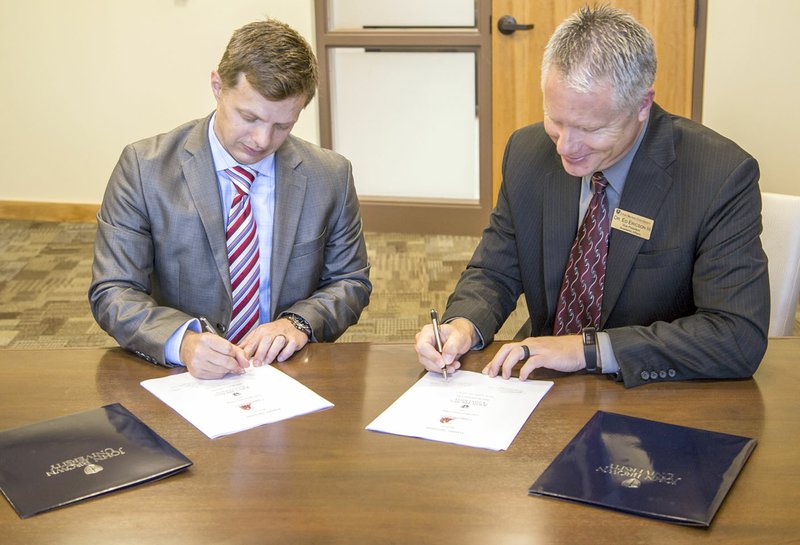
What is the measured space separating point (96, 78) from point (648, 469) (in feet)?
18.2

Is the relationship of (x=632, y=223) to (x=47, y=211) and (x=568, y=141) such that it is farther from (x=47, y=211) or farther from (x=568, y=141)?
(x=47, y=211)

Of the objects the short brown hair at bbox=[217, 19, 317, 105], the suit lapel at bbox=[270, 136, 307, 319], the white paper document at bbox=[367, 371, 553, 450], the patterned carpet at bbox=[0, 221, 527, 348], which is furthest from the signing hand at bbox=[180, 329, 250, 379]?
the patterned carpet at bbox=[0, 221, 527, 348]

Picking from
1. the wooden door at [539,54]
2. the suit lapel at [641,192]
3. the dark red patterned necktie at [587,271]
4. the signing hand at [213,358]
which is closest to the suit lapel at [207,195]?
the signing hand at [213,358]

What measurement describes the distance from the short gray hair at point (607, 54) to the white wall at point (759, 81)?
3.51 m

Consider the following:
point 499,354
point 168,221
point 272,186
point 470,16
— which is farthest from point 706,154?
point 470,16

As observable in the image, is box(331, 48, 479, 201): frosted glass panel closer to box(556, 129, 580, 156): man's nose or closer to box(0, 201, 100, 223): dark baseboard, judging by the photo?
box(0, 201, 100, 223): dark baseboard

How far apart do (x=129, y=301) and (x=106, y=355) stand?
0.17 m

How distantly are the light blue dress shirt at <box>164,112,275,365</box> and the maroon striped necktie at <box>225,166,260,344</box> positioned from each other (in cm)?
2

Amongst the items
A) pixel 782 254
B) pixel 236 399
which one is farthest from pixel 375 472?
pixel 782 254

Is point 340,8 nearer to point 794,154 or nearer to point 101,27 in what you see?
point 101,27

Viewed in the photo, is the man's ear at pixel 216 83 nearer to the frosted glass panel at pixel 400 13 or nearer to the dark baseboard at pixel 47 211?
the frosted glass panel at pixel 400 13

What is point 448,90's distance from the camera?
19.6ft

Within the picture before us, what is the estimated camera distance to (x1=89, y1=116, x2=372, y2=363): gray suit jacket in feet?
7.81

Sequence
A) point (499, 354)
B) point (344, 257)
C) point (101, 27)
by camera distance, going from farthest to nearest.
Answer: point (101, 27), point (344, 257), point (499, 354)
